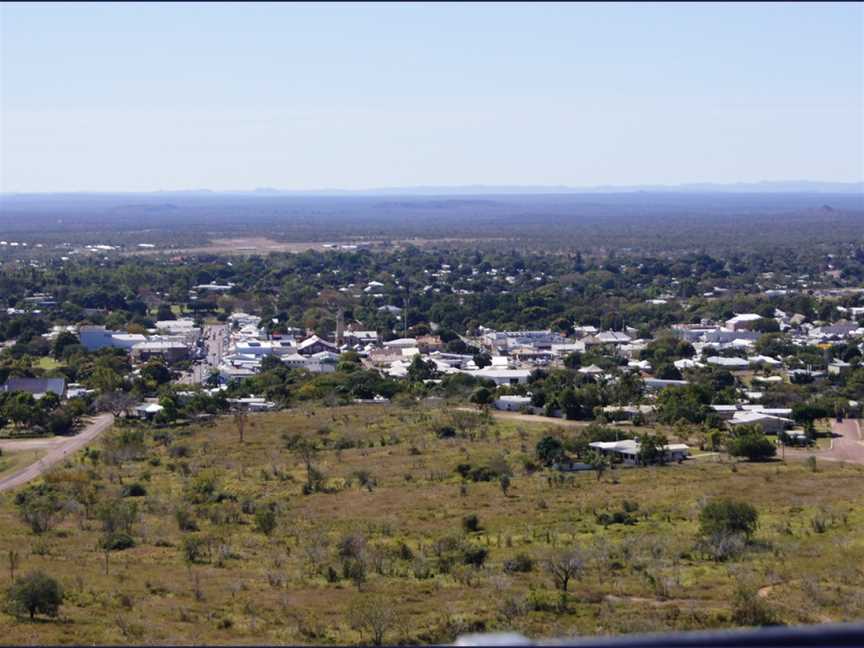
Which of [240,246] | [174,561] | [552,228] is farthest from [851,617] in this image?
[552,228]

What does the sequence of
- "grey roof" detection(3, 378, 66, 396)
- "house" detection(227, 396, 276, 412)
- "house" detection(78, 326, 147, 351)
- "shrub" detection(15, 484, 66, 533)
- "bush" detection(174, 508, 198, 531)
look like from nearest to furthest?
"shrub" detection(15, 484, 66, 533)
"bush" detection(174, 508, 198, 531)
"house" detection(227, 396, 276, 412)
"grey roof" detection(3, 378, 66, 396)
"house" detection(78, 326, 147, 351)

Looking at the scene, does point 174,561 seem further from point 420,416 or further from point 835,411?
point 835,411

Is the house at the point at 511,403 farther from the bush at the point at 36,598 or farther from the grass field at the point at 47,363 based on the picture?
the bush at the point at 36,598

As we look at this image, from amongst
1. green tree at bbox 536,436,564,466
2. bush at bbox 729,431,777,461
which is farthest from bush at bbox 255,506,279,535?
bush at bbox 729,431,777,461

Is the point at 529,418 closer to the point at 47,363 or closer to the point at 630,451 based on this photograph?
the point at 630,451

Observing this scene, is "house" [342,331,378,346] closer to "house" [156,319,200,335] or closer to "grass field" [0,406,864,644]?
"house" [156,319,200,335]

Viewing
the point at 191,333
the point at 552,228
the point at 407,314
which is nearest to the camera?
the point at 191,333

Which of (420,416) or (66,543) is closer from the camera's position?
(66,543)
